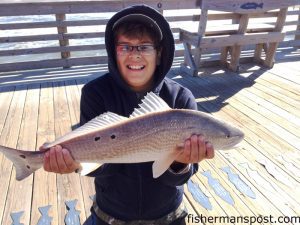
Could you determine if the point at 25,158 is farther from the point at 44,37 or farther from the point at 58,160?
the point at 44,37

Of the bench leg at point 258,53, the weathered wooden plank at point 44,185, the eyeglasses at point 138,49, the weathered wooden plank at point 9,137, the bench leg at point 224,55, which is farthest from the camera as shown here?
the bench leg at point 258,53

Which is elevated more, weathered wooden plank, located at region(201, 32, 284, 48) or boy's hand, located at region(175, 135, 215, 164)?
boy's hand, located at region(175, 135, 215, 164)

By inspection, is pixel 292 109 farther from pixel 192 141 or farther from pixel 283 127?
pixel 192 141

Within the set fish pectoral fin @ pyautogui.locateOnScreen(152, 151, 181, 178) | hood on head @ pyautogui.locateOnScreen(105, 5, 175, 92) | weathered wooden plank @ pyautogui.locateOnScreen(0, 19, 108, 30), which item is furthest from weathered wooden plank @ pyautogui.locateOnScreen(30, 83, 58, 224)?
weathered wooden plank @ pyautogui.locateOnScreen(0, 19, 108, 30)

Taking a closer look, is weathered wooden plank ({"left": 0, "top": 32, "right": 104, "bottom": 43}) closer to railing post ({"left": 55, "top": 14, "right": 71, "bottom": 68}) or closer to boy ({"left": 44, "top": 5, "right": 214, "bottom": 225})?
railing post ({"left": 55, "top": 14, "right": 71, "bottom": 68})

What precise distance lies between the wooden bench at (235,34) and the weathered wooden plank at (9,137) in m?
4.03

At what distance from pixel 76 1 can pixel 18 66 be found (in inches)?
88.8

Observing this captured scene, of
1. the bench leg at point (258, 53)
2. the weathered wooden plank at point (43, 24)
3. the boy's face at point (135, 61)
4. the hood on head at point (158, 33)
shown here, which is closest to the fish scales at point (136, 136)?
the boy's face at point (135, 61)

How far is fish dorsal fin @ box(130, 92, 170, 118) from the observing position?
2.19 metres

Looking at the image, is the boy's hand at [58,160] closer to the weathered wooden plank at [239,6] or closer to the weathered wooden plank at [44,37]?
the weathered wooden plank at [239,6]

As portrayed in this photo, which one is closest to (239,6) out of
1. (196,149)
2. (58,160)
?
(196,149)

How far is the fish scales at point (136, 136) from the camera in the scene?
2152mm

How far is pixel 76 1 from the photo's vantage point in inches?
303

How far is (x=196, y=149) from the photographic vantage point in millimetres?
2197
